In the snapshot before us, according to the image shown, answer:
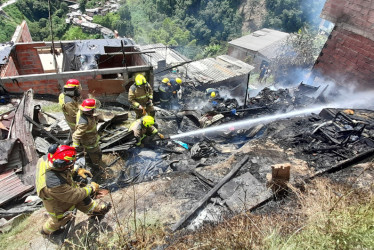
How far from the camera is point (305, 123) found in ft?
24.7

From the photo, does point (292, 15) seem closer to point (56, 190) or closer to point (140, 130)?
point (140, 130)

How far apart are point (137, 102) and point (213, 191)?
426 centimetres

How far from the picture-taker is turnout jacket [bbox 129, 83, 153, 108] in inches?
292

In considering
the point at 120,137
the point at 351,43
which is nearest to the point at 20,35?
the point at 120,137

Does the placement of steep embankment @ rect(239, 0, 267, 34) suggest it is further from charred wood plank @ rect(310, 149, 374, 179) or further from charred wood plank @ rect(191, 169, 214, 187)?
charred wood plank @ rect(191, 169, 214, 187)

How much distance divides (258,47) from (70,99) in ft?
109

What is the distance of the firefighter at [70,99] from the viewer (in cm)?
592

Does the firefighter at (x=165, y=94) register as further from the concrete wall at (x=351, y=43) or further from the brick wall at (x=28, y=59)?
the concrete wall at (x=351, y=43)

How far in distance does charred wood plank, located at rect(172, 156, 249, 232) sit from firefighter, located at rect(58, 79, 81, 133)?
13.4 feet

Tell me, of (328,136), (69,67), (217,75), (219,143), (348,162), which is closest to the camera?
(348,162)

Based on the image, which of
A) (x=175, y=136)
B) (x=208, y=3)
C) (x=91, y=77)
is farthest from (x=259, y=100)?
(x=208, y=3)

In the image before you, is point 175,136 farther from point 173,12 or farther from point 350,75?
point 173,12

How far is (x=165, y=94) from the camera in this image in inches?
441

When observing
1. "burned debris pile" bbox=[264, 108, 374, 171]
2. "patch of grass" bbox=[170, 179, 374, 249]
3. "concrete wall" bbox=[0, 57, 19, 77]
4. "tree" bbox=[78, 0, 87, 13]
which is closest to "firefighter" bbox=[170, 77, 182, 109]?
"burned debris pile" bbox=[264, 108, 374, 171]
